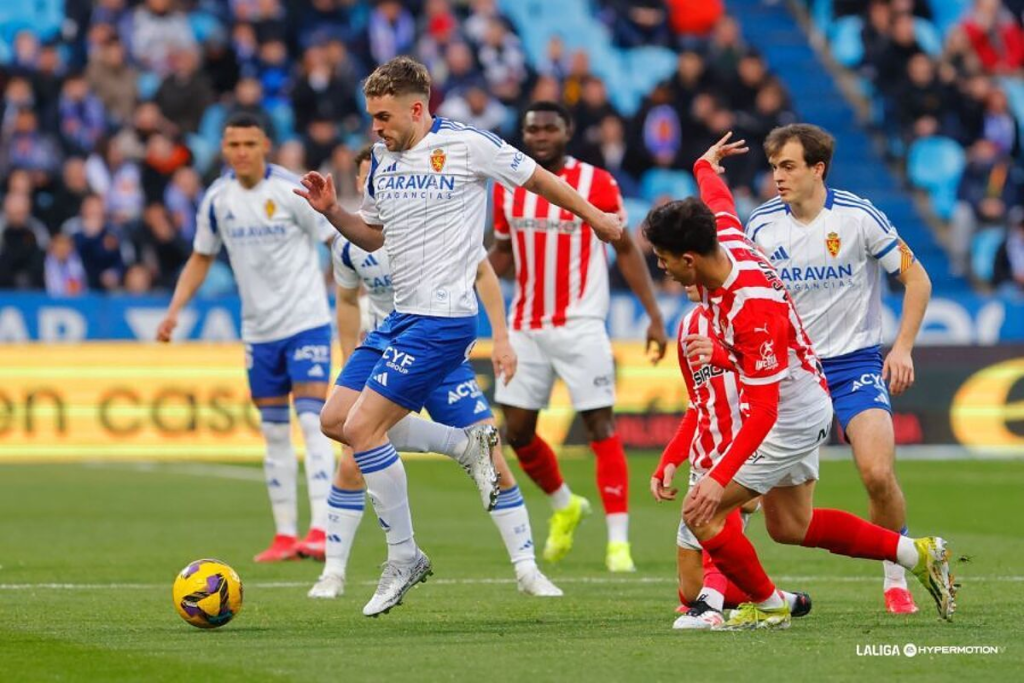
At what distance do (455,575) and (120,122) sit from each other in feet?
45.1

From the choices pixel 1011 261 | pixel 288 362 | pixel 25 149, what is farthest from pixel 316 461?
pixel 1011 261

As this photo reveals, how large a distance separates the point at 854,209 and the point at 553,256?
9.49 ft

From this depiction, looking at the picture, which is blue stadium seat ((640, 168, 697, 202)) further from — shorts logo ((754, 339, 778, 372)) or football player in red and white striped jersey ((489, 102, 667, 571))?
shorts logo ((754, 339, 778, 372))

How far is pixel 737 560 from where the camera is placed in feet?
26.4

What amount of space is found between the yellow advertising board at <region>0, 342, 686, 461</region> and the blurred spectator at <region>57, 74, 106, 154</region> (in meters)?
3.79

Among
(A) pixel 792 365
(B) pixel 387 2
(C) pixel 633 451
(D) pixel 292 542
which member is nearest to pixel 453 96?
(B) pixel 387 2

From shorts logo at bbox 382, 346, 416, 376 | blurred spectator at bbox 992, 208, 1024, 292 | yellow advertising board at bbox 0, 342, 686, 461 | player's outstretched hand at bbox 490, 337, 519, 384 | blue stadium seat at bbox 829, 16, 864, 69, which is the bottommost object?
yellow advertising board at bbox 0, 342, 686, 461

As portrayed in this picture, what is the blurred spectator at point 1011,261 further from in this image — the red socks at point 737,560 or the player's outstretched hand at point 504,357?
the red socks at point 737,560

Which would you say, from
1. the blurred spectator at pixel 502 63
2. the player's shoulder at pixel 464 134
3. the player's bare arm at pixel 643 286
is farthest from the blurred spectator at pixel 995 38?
the player's shoulder at pixel 464 134

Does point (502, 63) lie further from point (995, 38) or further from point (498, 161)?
point (498, 161)

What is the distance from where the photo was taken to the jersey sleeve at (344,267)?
33.8 ft

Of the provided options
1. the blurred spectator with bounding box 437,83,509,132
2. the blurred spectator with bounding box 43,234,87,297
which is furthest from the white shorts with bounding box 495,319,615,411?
the blurred spectator with bounding box 437,83,509,132

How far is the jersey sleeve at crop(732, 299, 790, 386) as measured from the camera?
764 centimetres

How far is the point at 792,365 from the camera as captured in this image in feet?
26.3
